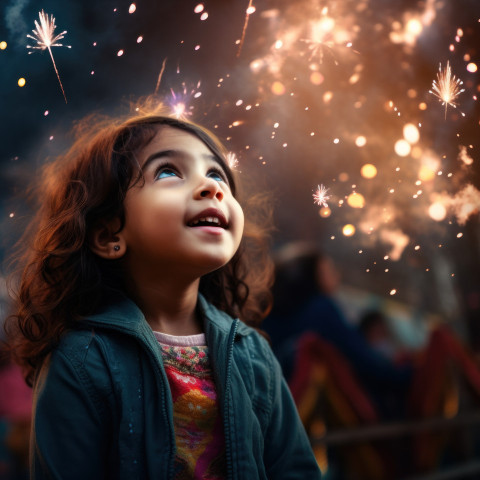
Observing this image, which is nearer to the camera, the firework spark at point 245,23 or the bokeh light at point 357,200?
the firework spark at point 245,23

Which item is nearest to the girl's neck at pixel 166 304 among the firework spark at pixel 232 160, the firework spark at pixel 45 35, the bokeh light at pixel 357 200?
the firework spark at pixel 232 160

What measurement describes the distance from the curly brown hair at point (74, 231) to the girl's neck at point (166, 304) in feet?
0.17

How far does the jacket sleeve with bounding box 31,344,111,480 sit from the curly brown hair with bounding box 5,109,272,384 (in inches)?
2.6

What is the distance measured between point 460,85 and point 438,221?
0.91ft

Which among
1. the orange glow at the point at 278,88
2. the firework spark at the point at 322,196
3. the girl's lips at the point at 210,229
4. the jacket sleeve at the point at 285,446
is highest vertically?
the orange glow at the point at 278,88

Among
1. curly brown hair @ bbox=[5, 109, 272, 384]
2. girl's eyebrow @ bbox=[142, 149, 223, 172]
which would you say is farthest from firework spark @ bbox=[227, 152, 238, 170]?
girl's eyebrow @ bbox=[142, 149, 223, 172]

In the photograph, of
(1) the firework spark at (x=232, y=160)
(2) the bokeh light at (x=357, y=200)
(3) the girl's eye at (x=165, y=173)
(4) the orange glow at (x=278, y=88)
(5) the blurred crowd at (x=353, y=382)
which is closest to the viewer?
(3) the girl's eye at (x=165, y=173)

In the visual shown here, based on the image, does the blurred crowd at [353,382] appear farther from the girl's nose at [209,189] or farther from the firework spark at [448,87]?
the girl's nose at [209,189]

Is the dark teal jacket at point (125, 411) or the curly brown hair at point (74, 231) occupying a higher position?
the curly brown hair at point (74, 231)

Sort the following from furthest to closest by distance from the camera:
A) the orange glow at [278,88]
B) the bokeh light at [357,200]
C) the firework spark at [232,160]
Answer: the bokeh light at [357,200] → the orange glow at [278,88] → the firework spark at [232,160]

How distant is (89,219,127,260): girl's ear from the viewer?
0.69m

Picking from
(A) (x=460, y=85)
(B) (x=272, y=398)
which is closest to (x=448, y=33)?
(A) (x=460, y=85)

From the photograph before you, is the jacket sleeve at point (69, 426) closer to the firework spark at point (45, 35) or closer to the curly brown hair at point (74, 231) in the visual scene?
the curly brown hair at point (74, 231)

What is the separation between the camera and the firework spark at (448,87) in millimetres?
876
